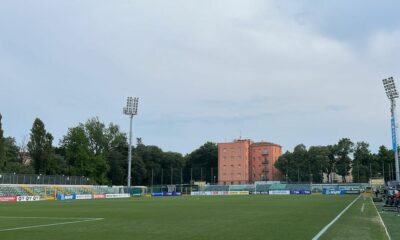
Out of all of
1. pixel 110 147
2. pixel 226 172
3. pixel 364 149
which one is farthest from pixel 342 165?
pixel 110 147

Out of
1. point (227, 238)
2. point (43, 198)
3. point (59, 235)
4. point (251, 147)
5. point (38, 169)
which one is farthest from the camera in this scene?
point (251, 147)

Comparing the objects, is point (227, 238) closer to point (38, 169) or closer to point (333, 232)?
point (333, 232)

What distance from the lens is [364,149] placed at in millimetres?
125062

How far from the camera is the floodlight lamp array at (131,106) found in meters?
91.6

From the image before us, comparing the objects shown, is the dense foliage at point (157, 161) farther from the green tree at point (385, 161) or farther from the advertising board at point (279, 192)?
the advertising board at point (279, 192)

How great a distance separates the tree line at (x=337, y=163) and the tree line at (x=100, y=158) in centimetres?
2629

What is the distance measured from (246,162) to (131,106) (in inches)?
2313

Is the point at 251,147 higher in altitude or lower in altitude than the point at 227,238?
higher

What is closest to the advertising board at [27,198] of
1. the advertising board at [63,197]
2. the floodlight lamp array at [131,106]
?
the advertising board at [63,197]

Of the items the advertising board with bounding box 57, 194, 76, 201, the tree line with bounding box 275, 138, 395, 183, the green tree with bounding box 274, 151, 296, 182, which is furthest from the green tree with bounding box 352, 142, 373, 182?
the advertising board with bounding box 57, 194, 76, 201

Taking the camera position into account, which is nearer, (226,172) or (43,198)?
(43,198)

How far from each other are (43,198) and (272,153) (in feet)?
302

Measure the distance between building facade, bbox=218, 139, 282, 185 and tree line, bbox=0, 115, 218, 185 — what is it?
4804mm

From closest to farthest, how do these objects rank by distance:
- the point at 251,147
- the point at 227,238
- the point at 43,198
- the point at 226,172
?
the point at 227,238, the point at 43,198, the point at 226,172, the point at 251,147
